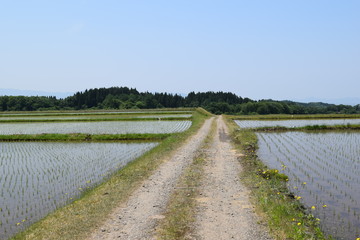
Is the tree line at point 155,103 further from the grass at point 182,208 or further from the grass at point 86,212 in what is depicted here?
the grass at point 86,212

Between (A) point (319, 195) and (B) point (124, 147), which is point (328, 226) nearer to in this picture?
(A) point (319, 195)

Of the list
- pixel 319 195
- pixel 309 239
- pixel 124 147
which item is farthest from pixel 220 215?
pixel 124 147

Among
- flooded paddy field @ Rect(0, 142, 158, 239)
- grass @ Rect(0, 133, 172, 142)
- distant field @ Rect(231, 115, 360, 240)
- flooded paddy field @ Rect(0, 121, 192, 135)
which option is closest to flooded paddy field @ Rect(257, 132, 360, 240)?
distant field @ Rect(231, 115, 360, 240)

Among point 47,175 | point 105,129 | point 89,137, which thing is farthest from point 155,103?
point 47,175

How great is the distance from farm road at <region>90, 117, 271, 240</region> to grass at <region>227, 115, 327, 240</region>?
0.30 m

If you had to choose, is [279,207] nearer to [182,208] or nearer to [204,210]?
[204,210]

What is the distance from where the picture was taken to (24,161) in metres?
17.1

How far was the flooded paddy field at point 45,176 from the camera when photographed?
358 inches

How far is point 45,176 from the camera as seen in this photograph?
1330 centimetres

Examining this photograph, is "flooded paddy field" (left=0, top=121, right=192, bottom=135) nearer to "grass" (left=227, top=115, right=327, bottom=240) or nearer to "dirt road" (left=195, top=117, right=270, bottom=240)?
"dirt road" (left=195, top=117, right=270, bottom=240)

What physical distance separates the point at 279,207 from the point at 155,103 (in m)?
95.6

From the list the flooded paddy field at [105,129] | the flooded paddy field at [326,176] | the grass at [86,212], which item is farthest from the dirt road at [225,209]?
the flooded paddy field at [105,129]

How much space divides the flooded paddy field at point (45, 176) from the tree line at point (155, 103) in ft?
234

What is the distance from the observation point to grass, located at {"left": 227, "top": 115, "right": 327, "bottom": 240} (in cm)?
649
